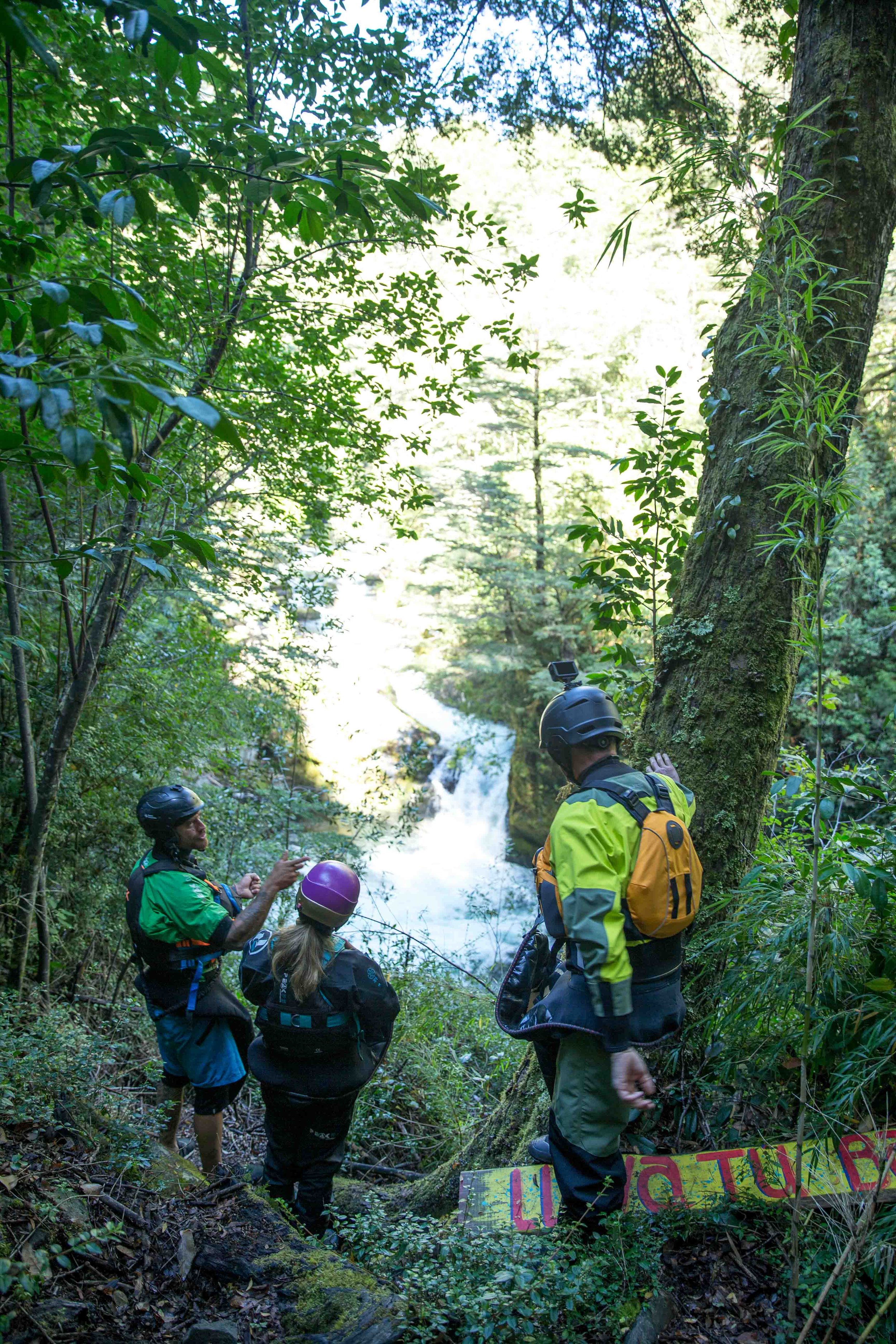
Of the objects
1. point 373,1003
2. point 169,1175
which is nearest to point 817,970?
point 373,1003

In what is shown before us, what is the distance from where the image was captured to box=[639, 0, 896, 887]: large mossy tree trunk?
3.30 metres

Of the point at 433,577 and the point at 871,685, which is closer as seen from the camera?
the point at 871,685

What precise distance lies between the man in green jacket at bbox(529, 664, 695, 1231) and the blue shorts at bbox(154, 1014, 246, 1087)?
1.62m

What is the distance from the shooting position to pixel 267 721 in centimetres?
910

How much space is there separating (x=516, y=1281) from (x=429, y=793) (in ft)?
45.5

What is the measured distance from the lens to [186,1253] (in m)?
2.51

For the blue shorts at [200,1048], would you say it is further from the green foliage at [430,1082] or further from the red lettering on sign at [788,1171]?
the red lettering on sign at [788,1171]

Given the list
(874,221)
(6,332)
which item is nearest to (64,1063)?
(6,332)

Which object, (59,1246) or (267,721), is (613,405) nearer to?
(267,721)

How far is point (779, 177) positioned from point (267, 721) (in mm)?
7418

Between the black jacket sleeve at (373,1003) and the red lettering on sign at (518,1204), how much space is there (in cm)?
71

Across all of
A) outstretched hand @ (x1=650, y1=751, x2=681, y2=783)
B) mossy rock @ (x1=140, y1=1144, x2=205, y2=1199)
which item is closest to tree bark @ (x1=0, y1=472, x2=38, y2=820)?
mossy rock @ (x1=140, y1=1144, x2=205, y2=1199)

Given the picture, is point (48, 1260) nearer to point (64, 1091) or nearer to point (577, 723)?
point (64, 1091)

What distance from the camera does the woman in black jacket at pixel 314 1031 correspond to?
10.0ft
